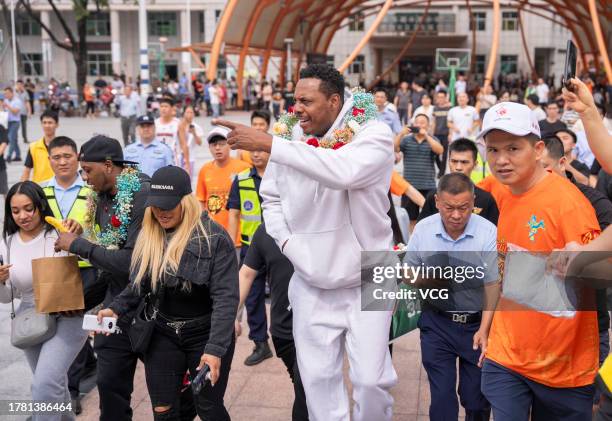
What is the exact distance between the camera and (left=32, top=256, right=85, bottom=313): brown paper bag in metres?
4.38

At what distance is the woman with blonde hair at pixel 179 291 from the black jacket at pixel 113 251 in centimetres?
14

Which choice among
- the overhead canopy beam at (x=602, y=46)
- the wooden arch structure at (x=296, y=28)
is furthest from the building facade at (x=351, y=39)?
the overhead canopy beam at (x=602, y=46)

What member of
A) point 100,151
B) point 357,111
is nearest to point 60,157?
point 100,151

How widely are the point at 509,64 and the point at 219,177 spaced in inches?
2143

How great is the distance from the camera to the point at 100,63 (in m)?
61.9

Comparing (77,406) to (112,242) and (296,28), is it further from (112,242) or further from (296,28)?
(296,28)

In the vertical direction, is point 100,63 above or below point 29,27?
below

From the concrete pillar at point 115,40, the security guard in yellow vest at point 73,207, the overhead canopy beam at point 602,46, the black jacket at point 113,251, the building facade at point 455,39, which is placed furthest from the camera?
the concrete pillar at point 115,40

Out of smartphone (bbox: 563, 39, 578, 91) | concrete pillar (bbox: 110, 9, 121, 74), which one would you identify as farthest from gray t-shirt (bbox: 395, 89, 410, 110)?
concrete pillar (bbox: 110, 9, 121, 74)

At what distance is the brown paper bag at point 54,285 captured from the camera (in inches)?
173

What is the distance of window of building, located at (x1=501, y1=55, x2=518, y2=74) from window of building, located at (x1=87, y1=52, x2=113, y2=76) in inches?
1298

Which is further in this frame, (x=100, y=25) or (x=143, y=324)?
(x=100, y=25)

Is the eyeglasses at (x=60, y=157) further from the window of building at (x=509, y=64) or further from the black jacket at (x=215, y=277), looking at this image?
the window of building at (x=509, y=64)

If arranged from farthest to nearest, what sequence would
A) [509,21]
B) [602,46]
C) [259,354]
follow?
1. [509,21]
2. [602,46]
3. [259,354]
